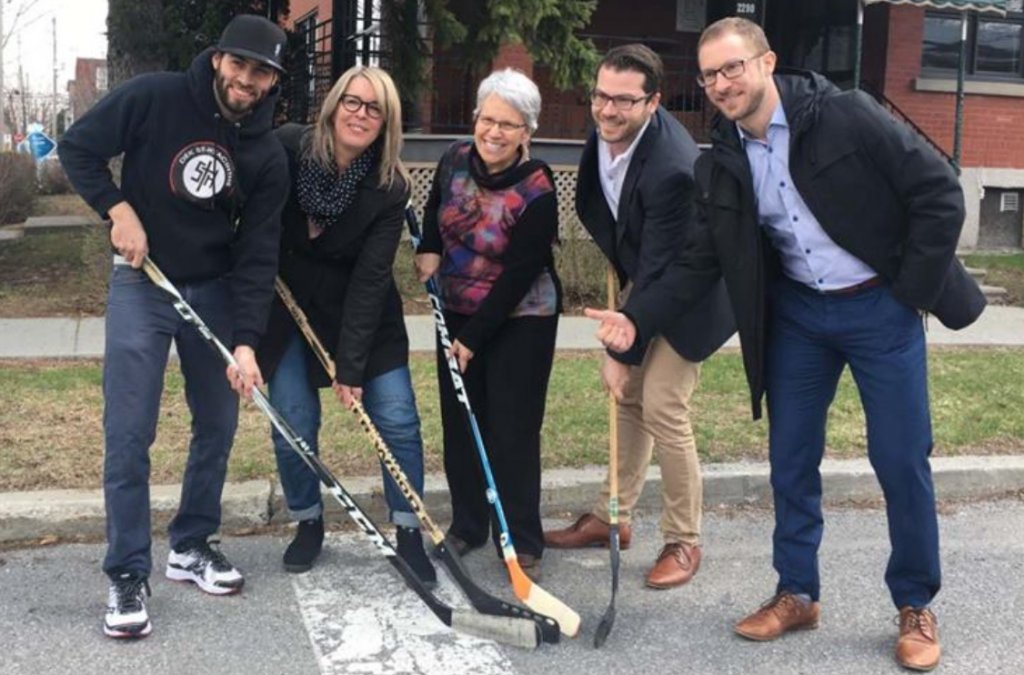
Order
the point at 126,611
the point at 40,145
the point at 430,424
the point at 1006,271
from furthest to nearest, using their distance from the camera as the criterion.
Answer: the point at 40,145, the point at 1006,271, the point at 430,424, the point at 126,611

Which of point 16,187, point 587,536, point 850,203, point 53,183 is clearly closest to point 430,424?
point 587,536

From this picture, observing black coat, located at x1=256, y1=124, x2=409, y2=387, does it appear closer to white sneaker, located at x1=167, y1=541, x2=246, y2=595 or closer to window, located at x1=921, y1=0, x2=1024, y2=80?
white sneaker, located at x1=167, y1=541, x2=246, y2=595

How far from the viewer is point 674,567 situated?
418 centimetres

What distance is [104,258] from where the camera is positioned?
10.1 m

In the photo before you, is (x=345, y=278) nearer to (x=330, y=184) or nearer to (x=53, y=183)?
(x=330, y=184)

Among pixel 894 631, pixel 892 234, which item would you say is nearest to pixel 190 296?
pixel 892 234

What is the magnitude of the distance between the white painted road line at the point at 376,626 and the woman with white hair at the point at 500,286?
1.51ft

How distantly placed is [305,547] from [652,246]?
5.78ft

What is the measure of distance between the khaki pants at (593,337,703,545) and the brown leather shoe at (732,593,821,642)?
54 centimetres

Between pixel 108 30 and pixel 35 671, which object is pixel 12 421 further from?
pixel 108 30

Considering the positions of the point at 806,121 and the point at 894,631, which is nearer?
the point at 806,121

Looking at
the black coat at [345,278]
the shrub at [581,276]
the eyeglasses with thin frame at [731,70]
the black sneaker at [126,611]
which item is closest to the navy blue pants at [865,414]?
the eyeglasses with thin frame at [731,70]

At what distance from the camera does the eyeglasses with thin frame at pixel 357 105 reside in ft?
12.2

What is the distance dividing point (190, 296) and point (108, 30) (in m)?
8.80
